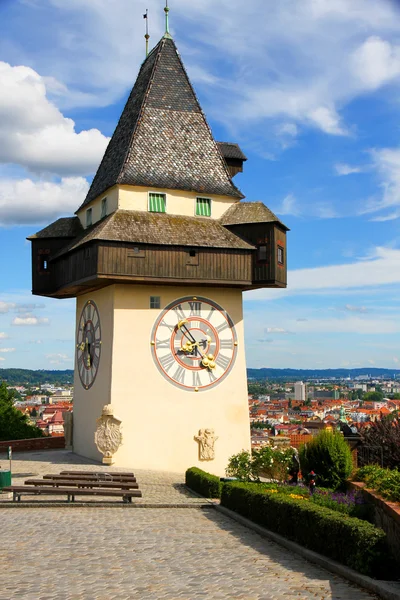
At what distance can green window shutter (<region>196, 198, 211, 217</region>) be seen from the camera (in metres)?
24.8

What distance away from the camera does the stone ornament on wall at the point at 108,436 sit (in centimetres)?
2223

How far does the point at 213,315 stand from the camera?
24.1 meters

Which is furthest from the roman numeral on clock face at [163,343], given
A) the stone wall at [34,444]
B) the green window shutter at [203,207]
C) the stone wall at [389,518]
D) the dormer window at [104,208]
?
the stone wall at [389,518]

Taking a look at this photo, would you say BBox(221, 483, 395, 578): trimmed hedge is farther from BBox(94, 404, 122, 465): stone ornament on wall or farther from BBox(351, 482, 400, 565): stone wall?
BBox(94, 404, 122, 465): stone ornament on wall

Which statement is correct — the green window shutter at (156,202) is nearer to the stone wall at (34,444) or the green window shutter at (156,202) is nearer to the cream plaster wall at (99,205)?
the cream plaster wall at (99,205)

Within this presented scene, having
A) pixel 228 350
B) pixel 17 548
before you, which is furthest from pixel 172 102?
pixel 17 548

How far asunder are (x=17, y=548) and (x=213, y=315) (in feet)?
45.9

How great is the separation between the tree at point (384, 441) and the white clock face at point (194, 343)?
18.5ft

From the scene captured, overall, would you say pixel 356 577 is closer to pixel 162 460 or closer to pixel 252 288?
pixel 162 460

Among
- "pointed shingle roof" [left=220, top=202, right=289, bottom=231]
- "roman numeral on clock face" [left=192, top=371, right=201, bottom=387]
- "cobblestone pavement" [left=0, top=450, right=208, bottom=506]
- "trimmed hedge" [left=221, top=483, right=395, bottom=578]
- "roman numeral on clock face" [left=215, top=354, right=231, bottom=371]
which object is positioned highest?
"pointed shingle roof" [left=220, top=202, right=289, bottom=231]

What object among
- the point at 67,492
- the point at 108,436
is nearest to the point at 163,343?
the point at 108,436

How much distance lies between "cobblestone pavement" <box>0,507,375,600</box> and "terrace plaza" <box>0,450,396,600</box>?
0.04ft

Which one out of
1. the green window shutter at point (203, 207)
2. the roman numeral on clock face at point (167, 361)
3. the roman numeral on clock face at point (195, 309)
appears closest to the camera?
the roman numeral on clock face at point (167, 361)

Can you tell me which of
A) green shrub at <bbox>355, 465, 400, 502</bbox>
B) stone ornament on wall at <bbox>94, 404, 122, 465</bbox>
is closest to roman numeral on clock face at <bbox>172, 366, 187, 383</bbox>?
stone ornament on wall at <bbox>94, 404, 122, 465</bbox>
